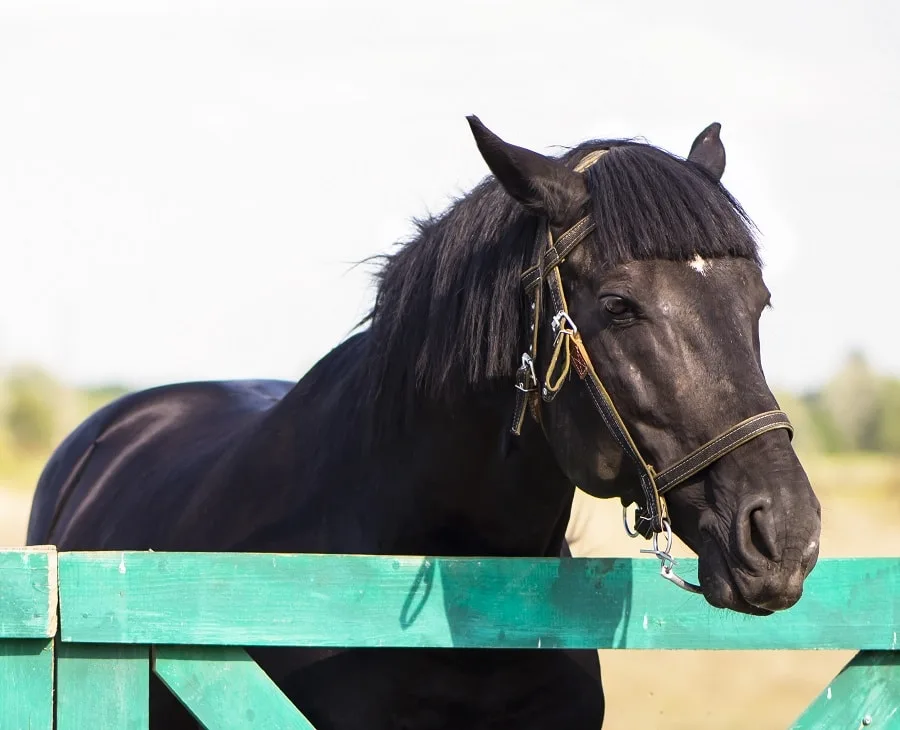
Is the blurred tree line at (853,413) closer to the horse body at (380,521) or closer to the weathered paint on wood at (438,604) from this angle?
the horse body at (380,521)

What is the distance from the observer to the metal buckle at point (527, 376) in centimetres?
272

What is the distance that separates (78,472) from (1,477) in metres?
33.6

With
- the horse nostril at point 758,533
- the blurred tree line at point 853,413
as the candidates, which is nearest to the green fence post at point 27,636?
the horse nostril at point 758,533

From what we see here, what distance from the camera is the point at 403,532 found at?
307 cm

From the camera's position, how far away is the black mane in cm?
259

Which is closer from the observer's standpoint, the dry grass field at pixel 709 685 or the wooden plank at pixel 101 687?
the wooden plank at pixel 101 687

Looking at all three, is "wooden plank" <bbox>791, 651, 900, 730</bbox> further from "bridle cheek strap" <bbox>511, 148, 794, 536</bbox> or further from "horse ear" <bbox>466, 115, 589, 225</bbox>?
"horse ear" <bbox>466, 115, 589, 225</bbox>

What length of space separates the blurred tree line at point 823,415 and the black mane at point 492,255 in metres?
42.4

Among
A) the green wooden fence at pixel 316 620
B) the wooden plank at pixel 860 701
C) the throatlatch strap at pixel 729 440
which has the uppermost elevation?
the throatlatch strap at pixel 729 440

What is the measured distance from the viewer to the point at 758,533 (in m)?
2.27

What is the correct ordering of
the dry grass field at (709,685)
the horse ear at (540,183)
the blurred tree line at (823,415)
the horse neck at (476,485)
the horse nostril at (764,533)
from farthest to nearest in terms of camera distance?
the blurred tree line at (823,415) → the dry grass field at (709,685) → the horse neck at (476,485) → the horse ear at (540,183) → the horse nostril at (764,533)

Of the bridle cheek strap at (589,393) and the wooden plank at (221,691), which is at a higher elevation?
the bridle cheek strap at (589,393)

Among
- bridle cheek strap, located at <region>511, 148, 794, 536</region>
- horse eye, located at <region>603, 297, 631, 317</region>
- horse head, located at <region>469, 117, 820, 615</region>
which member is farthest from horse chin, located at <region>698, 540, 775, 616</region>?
horse eye, located at <region>603, 297, 631, 317</region>

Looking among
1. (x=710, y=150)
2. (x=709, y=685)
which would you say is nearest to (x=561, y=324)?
(x=710, y=150)
